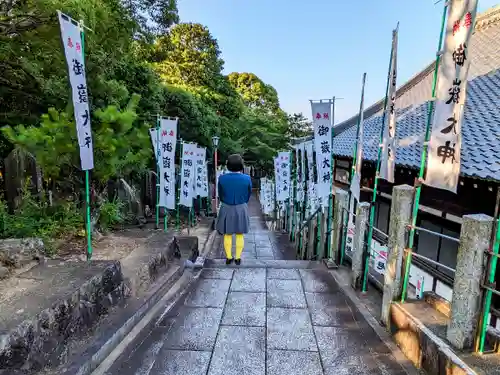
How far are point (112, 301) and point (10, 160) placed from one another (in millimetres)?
6016

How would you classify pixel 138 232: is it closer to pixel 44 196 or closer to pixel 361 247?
pixel 44 196

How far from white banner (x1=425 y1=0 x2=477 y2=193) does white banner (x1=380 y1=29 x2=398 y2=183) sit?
1372 millimetres

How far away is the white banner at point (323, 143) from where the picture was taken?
243 inches

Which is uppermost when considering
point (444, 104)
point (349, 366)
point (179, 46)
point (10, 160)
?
point (179, 46)

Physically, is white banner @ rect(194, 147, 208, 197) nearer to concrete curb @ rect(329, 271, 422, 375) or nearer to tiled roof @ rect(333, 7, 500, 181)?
tiled roof @ rect(333, 7, 500, 181)

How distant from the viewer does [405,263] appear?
351 centimetres

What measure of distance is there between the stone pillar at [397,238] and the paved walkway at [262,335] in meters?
0.54

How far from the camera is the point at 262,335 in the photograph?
3479 mm

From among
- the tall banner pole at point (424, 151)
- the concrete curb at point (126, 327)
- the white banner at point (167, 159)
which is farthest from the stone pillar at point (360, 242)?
the white banner at point (167, 159)

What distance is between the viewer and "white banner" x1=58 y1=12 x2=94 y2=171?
142 inches

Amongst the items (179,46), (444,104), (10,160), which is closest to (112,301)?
(444,104)

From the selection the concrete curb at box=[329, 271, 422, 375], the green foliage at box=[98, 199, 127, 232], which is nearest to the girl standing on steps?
the concrete curb at box=[329, 271, 422, 375]

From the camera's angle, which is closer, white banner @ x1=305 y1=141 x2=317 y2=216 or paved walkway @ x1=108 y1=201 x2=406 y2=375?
paved walkway @ x1=108 y1=201 x2=406 y2=375

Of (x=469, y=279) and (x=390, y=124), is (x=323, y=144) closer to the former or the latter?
(x=390, y=124)
